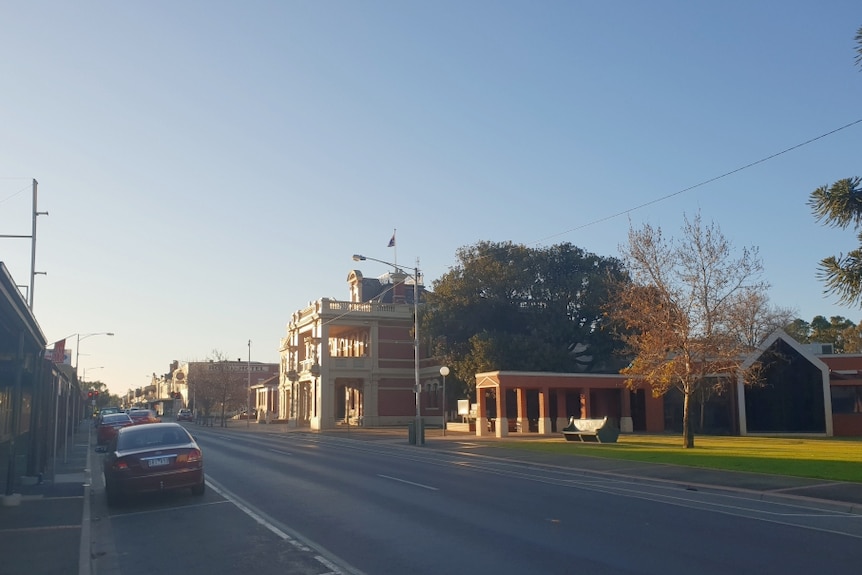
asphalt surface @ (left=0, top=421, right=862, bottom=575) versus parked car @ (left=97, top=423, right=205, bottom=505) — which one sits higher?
parked car @ (left=97, top=423, right=205, bottom=505)

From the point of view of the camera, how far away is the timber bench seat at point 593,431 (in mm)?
33438

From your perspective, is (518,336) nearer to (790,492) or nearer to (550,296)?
(550,296)

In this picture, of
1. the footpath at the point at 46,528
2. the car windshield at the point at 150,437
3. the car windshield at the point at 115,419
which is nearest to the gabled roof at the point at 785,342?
the car windshield at the point at 115,419

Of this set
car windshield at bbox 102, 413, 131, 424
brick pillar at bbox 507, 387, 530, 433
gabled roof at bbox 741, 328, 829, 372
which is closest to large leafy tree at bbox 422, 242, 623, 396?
brick pillar at bbox 507, 387, 530, 433

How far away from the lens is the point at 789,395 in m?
41.4

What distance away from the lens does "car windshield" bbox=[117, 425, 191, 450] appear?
15266mm

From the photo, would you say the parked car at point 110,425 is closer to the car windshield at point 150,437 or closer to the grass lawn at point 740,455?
the grass lawn at point 740,455

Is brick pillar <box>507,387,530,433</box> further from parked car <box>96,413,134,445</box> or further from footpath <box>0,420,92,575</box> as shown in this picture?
footpath <box>0,420,92,575</box>

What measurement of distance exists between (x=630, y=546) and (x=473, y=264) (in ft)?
145

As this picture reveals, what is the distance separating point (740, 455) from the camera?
976 inches

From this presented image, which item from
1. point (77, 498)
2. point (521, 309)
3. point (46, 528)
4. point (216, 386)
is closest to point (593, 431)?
point (521, 309)

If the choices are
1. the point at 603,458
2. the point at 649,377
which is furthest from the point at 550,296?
the point at 603,458

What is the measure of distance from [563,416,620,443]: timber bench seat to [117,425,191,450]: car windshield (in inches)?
852

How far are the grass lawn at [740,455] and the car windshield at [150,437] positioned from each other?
1389 centimetres
